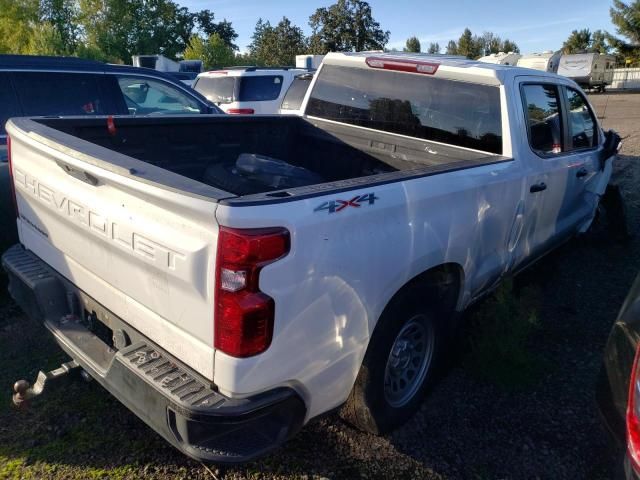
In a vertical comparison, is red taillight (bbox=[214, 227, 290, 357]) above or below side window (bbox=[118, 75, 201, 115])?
→ below

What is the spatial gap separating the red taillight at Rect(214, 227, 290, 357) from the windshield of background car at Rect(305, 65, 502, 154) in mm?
2214

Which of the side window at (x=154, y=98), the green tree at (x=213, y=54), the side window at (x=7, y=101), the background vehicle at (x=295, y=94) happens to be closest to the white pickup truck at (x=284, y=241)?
the side window at (x=7, y=101)

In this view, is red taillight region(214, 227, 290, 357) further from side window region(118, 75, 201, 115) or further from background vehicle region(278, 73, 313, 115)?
background vehicle region(278, 73, 313, 115)

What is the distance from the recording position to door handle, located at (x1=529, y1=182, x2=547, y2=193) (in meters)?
3.70

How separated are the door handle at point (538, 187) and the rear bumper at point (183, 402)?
2316mm

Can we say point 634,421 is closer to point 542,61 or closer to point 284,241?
point 284,241

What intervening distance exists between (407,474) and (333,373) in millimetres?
803

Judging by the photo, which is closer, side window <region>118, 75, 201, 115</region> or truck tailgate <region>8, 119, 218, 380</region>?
truck tailgate <region>8, 119, 218, 380</region>

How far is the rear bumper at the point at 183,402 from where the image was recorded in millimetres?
2049

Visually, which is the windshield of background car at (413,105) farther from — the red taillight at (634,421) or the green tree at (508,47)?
the green tree at (508,47)

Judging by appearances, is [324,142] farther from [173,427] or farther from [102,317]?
[173,427]

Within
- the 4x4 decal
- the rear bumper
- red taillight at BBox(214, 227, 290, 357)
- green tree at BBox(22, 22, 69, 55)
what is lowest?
the rear bumper

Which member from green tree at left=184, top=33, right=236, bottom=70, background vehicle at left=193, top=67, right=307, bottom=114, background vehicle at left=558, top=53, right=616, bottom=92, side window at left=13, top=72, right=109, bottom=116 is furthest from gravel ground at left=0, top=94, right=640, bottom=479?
background vehicle at left=558, top=53, right=616, bottom=92

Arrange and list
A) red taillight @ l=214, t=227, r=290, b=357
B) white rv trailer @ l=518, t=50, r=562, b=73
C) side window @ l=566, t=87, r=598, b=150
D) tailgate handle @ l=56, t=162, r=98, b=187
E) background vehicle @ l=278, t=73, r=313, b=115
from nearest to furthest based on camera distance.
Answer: red taillight @ l=214, t=227, r=290, b=357 < tailgate handle @ l=56, t=162, r=98, b=187 < side window @ l=566, t=87, r=598, b=150 < background vehicle @ l=278, t=73, r=313, b=115 < white rv trailer @ l=518, t=50, r=562, b=73
